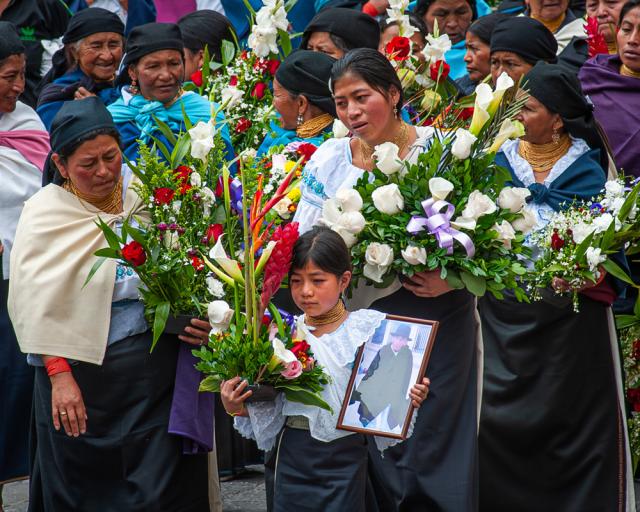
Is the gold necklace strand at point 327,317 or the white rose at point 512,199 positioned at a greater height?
the white rose at point 512,199

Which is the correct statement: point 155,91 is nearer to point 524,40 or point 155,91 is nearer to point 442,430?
point 524,40

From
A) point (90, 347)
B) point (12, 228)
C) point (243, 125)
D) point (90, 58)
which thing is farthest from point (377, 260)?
point (90, 58)

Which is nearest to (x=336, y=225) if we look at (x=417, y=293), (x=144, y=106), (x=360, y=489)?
(x=417, y=293)

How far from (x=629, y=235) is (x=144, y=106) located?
2.55 meters

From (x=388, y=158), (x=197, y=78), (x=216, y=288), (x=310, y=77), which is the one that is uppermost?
(x=197, y=78)

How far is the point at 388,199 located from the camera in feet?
16.3

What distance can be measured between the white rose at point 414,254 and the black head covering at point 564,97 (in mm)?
1254

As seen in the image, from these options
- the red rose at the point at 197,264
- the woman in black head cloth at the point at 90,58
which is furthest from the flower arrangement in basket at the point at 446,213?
the woman in black head cloth at the point at 90,58

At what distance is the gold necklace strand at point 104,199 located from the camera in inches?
214

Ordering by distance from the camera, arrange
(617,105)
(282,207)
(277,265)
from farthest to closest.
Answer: (617,105) < (282,207) < (277,265)

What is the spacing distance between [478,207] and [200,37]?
358 cm

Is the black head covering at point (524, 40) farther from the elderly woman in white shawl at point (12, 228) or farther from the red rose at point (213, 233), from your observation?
the elderly woman in white shawl at point (12, 228)

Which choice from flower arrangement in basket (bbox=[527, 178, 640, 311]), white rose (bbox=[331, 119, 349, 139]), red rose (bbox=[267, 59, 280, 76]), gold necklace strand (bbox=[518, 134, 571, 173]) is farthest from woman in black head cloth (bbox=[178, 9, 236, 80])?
flower arrangement in basket (bbox=[527, 178, 640, 311])

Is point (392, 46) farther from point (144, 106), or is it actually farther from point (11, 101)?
point (11, 101)
